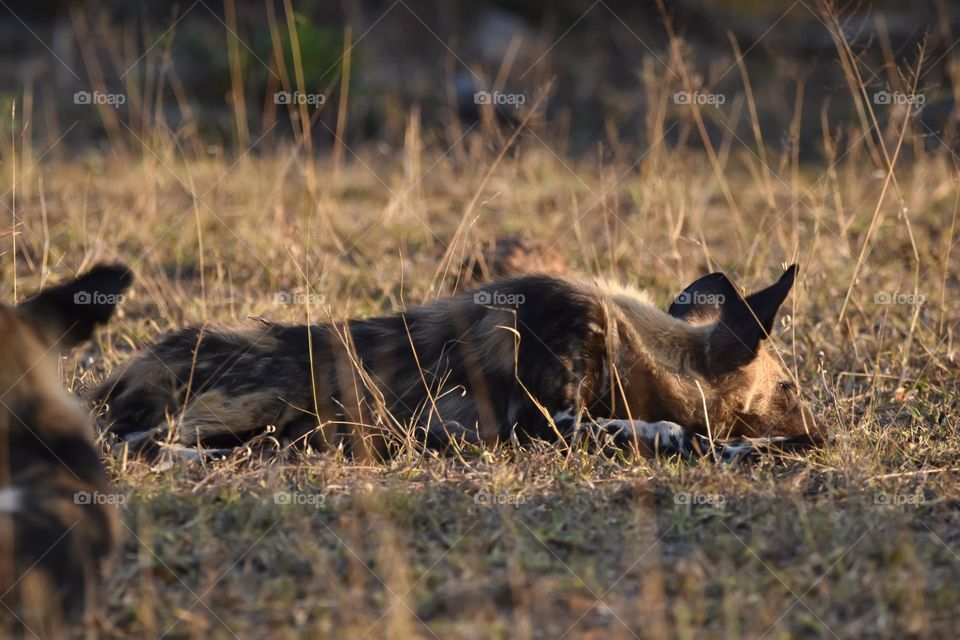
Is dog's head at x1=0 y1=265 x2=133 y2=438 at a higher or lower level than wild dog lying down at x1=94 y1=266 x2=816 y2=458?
higher

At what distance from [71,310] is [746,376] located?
280 centimetres

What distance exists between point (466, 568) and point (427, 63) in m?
11.4

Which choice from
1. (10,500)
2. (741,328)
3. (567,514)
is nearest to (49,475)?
(10,500)

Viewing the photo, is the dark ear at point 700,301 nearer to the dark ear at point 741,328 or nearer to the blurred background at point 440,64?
the dark ear at point 741,328

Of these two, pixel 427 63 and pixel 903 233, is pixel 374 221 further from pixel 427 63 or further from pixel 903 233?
pixel 427 63

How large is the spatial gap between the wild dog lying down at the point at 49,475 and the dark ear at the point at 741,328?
8.09 ft

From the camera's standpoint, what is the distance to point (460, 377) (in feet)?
15.6

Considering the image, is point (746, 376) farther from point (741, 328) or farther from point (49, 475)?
point (49, 475)

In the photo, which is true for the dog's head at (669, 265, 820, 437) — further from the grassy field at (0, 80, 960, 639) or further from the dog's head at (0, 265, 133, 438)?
the dog's head at (0, 265, 133, 438)

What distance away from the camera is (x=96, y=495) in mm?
3105

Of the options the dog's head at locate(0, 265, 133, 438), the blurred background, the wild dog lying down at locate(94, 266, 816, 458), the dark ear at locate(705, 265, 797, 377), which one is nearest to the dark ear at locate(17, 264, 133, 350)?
the dog's head at locate(0, 265, 133, 438)

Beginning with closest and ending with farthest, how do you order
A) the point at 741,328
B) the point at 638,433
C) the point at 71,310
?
the point at 71,310
the point at 638,433
the point at 741,328

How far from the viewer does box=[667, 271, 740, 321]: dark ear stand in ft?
17.3

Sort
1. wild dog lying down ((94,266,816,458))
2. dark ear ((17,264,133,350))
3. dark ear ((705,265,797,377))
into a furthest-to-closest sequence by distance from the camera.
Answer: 1. dark ear ((705,265,797,377))
2. wild dog lying down ((94,266,816,458))
3. dark ear ((17,264,133,350))
